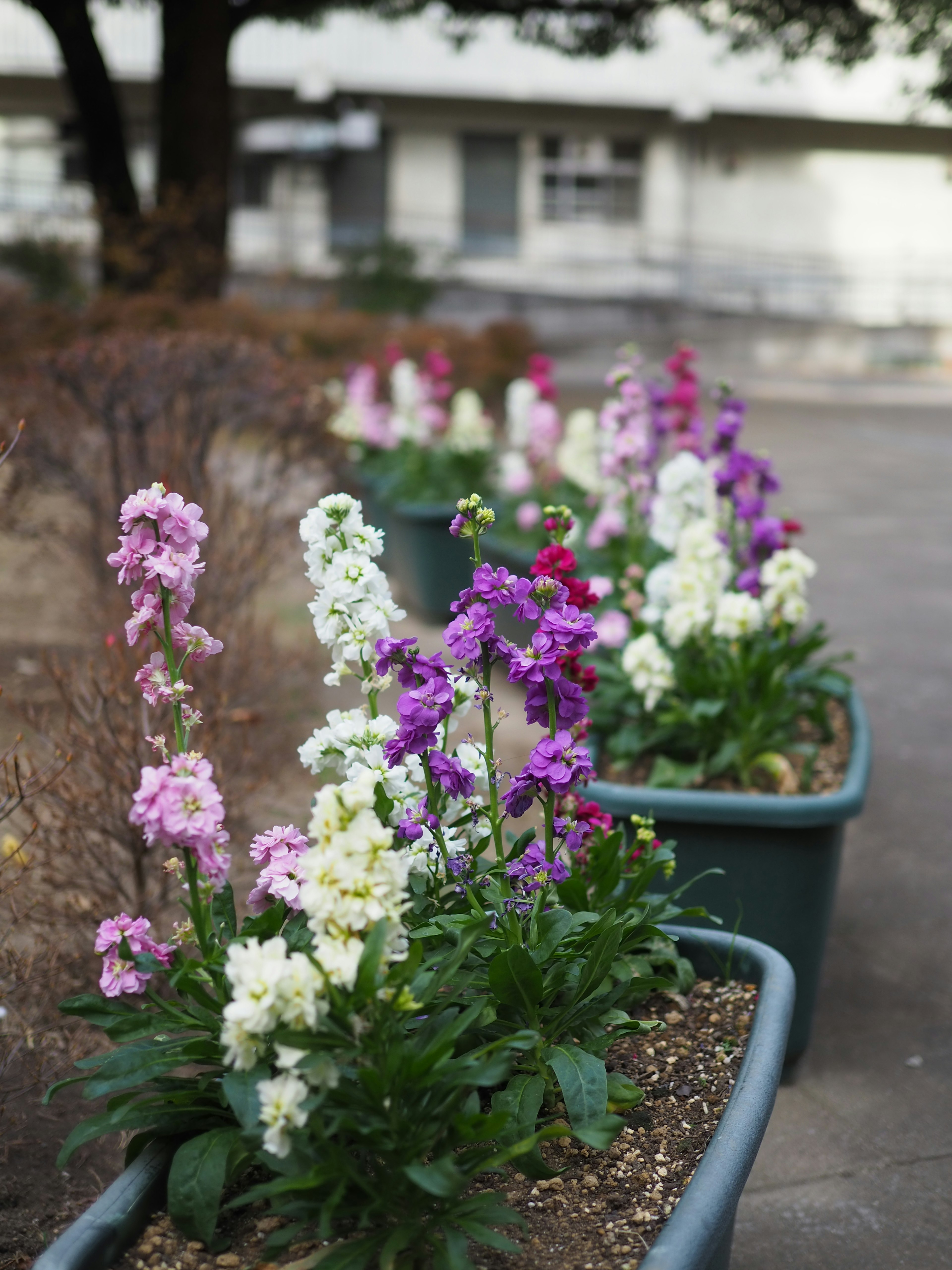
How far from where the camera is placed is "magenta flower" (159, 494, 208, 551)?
1774 mm

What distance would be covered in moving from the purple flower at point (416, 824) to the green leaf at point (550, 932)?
9.1 inches

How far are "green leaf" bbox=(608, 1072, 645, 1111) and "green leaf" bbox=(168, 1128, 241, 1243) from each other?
58 cm

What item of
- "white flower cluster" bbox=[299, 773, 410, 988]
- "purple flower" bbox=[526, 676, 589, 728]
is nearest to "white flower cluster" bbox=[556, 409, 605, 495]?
"purple flower" bbox=[526, 676, 589, 728]

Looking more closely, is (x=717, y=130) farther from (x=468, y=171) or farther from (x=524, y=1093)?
(x=524, y=1093)

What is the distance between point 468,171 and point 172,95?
15.1 m

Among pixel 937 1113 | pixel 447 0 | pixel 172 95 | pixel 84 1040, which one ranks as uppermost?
pixel 447 0

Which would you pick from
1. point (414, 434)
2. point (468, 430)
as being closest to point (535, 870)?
point (468, 430)

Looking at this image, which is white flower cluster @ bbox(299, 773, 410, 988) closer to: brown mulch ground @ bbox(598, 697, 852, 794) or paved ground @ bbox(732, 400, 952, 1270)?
paved ground @ bbox(732, 400, 952, 1270)

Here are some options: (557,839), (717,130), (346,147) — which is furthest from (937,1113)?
(717,130)

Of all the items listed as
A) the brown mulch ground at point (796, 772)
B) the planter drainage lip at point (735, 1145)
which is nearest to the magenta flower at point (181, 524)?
the planter drainage lip at point (735, 1145)

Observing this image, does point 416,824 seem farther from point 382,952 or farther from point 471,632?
point 382,952

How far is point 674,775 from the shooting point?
3273mm

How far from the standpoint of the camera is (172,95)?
1184cm

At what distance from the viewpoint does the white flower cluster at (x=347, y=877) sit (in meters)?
1.51
